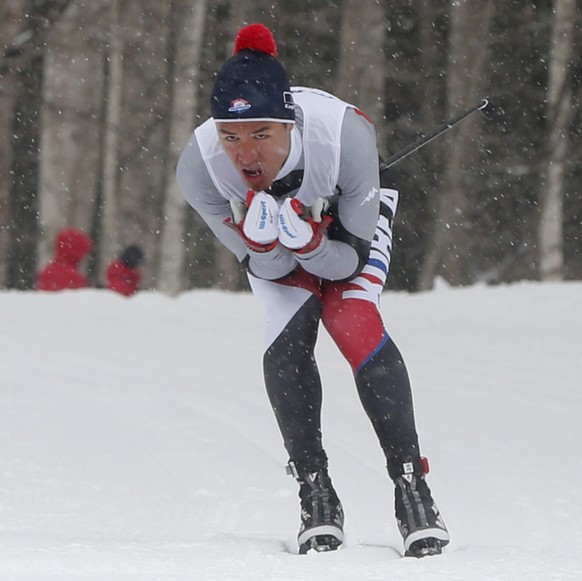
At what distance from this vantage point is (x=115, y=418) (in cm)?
594

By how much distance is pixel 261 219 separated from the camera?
140 inches

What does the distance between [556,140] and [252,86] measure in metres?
14.1

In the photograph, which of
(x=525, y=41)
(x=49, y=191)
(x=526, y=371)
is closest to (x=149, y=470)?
(x=526, y=371)

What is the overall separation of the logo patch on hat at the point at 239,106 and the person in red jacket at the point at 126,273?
9.98 m

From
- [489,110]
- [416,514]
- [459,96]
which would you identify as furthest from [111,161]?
[416,514]

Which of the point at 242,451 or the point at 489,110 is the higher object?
the point at 489,110

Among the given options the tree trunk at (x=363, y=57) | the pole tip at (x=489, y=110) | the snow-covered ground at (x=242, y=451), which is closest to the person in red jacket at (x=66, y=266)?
the snow-covered ground at (x=242, y=451)

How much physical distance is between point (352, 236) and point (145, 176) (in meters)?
20.4

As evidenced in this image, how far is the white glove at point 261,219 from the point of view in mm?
3553

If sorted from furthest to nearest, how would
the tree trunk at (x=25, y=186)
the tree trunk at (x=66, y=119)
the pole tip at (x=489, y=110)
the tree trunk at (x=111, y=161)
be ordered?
1. the tree trunk at (x=25, y=186)
2. the tree trunk at (x=111, y=161)
3. the tree trunk at (x=66, y=119)
4. the pole tip at (x=489, y=110)

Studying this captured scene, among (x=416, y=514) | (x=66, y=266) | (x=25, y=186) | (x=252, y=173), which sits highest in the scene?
(x=252, y=173)

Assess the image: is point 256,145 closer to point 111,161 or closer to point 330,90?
point 111,161

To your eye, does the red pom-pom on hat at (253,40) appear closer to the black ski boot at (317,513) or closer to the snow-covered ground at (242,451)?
the black ski boot at (317,513)

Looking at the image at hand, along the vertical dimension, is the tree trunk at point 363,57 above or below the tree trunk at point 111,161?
above
